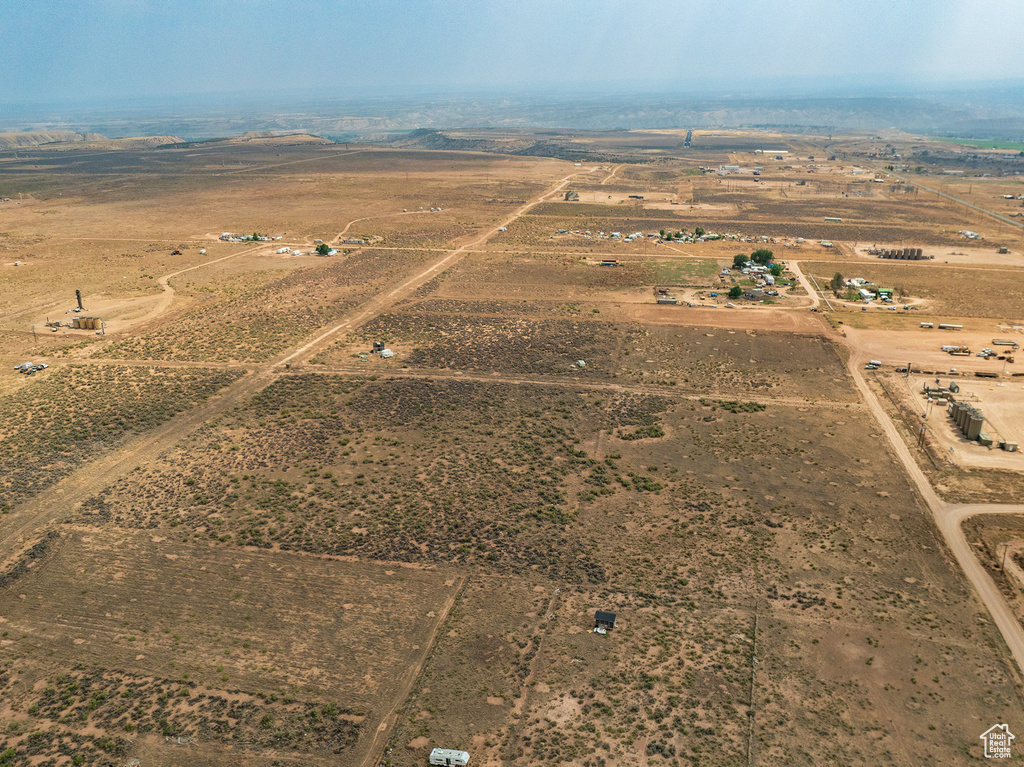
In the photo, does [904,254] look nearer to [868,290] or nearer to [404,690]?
[868,290]

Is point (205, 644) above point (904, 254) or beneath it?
beneath

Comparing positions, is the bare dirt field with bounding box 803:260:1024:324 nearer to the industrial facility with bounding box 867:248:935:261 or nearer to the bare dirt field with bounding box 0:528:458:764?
the industrial facility with bounding box 867:248:935:261

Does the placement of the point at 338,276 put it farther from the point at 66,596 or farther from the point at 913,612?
the point at 913,612

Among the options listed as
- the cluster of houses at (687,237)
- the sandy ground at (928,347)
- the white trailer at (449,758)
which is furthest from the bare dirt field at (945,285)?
the white trailer at (449,758)

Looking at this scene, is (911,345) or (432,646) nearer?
(432,646)

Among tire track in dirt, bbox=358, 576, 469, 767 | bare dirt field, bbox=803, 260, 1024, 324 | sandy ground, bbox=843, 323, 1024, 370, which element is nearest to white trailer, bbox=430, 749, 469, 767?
→ tire track in dirt, bbox=358, 576, 469, 767

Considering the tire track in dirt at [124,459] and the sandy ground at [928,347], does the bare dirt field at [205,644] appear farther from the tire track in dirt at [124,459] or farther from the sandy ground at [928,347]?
the sandy ground at [928,347]

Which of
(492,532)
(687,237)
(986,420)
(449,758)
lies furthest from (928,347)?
(449,758)

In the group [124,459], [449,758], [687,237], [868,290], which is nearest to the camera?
[449,758]

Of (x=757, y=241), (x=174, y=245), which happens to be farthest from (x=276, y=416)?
(x=757, y=241)
